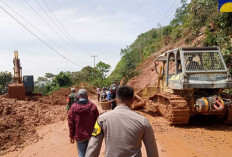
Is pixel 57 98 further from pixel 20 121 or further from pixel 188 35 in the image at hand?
pixel 188 35

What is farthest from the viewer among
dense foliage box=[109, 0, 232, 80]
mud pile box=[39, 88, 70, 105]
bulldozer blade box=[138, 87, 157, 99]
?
mud pile box=[39, 88, 70, 105]

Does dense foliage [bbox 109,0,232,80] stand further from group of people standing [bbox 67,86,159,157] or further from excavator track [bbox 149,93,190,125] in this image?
group of people standing [bbox 67,86,159,157]

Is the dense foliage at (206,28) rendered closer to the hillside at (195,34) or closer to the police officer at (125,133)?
the hillside at (195,34)

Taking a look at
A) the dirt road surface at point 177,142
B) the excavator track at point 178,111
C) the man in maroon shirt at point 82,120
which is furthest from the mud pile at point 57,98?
the man in maroon shirt at point 82,120

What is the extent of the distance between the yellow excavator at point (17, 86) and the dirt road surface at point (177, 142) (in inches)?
340

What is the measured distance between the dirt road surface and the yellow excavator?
28.3ft

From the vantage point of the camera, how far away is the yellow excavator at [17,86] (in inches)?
637

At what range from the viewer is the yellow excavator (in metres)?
16.2

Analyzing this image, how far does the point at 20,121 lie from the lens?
1038cm

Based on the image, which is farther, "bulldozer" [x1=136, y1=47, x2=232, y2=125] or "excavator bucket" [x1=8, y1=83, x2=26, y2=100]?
"excavator bucket" [x1=8, y1=83, x2=26, y2=100]

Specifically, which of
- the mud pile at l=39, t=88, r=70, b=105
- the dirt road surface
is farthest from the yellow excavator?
the dirt road surface

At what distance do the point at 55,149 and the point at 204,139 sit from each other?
4240 millimetres

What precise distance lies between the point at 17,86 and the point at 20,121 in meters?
6.55

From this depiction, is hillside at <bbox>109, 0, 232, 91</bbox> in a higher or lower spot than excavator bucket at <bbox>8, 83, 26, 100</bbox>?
higher
